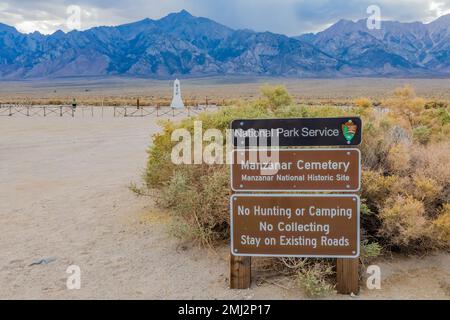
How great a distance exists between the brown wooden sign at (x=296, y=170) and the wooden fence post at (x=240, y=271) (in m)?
0.64

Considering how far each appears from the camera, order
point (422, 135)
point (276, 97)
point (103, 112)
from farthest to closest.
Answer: point (103, 112), point (276, 97), point (422, 135)

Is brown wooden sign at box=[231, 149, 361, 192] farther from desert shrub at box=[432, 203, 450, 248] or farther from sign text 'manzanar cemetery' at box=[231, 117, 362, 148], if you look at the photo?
desert shrub at box=[432, 203, 450, 248]

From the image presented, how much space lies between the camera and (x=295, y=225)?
4.57 meters

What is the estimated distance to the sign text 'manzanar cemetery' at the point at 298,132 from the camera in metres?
4.40

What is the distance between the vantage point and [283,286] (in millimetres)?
4699

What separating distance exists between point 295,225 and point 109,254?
7.27 feet

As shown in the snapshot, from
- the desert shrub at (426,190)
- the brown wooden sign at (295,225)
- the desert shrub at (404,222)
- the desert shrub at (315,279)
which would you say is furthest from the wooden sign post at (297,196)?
the desert shrub at (426,190)

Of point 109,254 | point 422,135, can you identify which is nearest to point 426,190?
point 422,135

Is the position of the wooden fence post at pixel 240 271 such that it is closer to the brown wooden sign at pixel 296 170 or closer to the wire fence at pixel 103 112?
the brown wooden sign at pixel 296 170

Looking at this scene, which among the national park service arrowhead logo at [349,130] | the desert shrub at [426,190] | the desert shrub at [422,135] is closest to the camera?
the national park service arrowhead logo at [349,130]

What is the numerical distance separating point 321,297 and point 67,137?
15995 millimetres

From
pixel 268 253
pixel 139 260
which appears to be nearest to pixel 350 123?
pixel 268 253

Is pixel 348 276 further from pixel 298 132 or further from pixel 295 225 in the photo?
pixel 298 132
